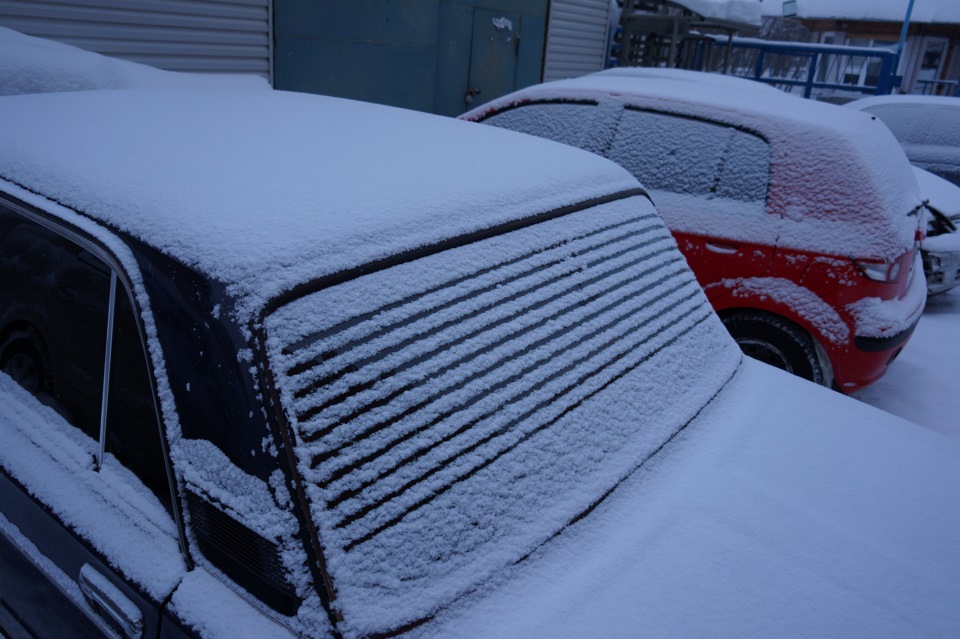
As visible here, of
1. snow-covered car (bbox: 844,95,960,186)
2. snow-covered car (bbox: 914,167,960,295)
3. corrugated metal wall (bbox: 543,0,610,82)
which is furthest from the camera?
corrugated metal wall (bbox: 543,0,610,82)

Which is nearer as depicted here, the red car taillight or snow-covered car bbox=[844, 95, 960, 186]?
the red car taillight

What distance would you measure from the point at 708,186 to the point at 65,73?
3259mm

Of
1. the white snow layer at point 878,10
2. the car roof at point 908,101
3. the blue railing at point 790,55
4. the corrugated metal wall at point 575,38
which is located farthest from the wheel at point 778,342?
the white snow layer at point 878,10

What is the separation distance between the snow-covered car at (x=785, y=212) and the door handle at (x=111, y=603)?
3366 millimetres

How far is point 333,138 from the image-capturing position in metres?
1.98

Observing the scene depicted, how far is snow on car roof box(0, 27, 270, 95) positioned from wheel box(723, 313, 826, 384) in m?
3.14

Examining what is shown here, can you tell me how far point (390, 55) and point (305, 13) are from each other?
1.21 m

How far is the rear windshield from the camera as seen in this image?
1.23 metres

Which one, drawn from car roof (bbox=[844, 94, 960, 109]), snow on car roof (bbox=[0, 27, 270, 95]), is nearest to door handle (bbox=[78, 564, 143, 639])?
snow on car roof (bbox=[0, 27, 270, 95])

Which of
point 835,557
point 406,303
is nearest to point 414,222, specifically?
point 406,303

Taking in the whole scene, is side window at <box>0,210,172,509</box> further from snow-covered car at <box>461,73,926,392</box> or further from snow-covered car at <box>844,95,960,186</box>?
snow-covered car at <box>844,95,960,186</box>

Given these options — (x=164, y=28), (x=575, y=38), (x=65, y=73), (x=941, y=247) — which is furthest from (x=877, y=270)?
(x=575, y=38)

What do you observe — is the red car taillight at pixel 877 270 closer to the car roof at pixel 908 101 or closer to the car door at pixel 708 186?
the car door at pixel 708 186

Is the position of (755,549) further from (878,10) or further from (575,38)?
(878,10)
